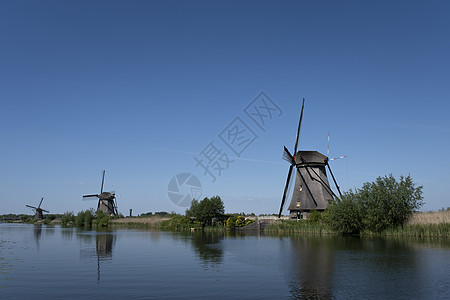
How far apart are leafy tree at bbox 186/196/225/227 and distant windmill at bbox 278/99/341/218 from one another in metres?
15.3

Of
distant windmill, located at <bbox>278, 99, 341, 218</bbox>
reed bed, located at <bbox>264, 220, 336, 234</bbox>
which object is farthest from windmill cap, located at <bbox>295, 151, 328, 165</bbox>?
reed bed, located at <bbox>264, 220, 336, 234</bbox>

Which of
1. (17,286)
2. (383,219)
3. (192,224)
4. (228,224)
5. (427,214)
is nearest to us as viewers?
(17,286)

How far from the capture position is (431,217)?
37.5 metres

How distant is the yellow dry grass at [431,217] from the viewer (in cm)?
3591

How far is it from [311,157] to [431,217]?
23425 mm

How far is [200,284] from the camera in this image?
1617 centimetres

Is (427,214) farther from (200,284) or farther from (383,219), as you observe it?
(200,284)

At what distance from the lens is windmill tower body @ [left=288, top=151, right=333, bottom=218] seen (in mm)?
57162

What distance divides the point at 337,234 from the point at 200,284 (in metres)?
34.1

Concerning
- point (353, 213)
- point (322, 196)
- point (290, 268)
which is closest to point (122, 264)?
point (290, 268)

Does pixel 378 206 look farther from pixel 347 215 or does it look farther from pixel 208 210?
pixel 208 210

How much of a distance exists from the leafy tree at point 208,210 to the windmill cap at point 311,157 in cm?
1915

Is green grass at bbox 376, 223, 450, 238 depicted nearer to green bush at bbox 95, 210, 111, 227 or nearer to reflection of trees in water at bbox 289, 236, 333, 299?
reflection of trees in water at bbox 289, 236, 333, 299

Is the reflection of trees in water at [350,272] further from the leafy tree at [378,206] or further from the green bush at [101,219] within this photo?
the green bush at [101,219]
